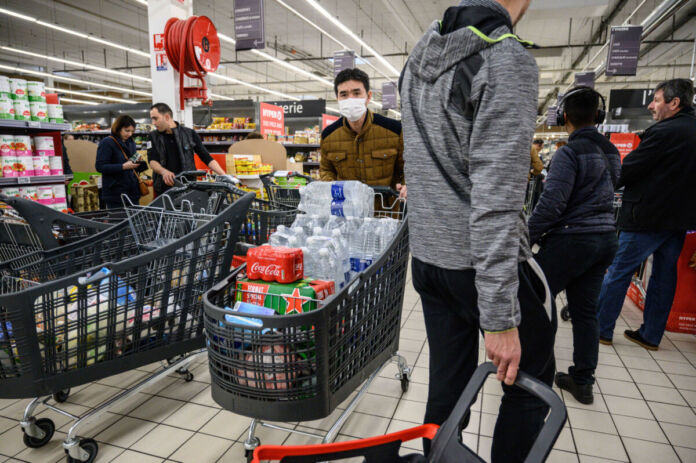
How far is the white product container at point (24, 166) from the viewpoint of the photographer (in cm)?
366

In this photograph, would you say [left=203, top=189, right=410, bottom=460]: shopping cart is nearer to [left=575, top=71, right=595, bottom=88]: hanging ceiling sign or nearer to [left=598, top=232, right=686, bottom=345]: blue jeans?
[left=598, top=232, right=686, bottom=345]: blue jeans

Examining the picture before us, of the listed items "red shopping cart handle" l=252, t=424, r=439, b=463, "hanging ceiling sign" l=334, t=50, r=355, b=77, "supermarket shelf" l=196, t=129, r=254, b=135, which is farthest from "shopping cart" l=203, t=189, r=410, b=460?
"hanging ceiling sign" l=334, t=50, r=355, b=77

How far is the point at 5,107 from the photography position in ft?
11.3

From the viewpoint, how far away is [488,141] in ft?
3.40

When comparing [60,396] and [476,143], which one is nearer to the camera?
[476,143]

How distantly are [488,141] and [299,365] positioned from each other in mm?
953

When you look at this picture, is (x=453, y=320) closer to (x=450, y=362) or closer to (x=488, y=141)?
(x=450, y=362)

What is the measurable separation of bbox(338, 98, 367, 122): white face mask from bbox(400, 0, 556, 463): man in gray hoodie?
1.75 meters

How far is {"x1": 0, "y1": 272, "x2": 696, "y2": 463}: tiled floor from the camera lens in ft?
6.98

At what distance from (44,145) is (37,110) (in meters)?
0.36

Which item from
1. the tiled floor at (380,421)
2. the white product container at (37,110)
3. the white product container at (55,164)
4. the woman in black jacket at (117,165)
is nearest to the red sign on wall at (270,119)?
the woman in black jacket at (117,165)

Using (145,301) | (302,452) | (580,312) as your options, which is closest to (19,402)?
(145,301)

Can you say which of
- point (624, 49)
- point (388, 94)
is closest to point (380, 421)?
point (624, 49)

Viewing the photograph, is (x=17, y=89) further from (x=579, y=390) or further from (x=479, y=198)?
(x=579, y=390)
